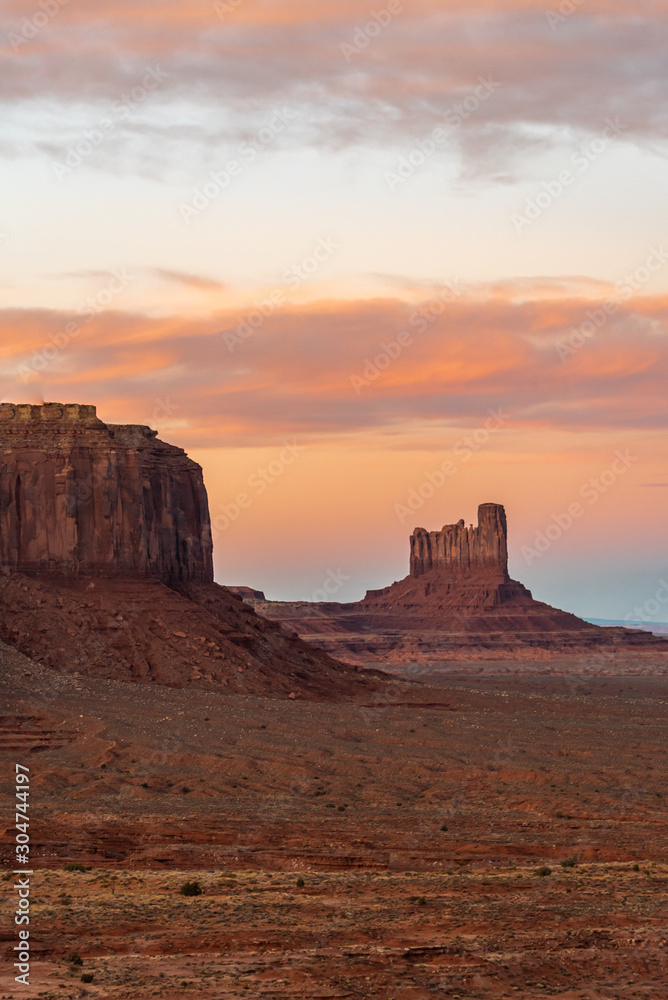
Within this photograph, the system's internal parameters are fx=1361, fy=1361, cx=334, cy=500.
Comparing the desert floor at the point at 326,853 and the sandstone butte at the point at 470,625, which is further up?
the sandstone butte at the point at 470,625

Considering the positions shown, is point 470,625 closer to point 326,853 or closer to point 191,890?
point 326,853

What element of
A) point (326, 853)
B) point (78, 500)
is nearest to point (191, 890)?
point (326, 853)

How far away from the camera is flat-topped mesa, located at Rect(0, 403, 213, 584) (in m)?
75.8

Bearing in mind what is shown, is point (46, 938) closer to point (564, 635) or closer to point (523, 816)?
point (523, 816)

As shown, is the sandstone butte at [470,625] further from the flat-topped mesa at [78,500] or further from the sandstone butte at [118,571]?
the flat-topped mesa at [78,500]

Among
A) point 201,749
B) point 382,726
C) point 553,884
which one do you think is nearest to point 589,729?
point 382,726

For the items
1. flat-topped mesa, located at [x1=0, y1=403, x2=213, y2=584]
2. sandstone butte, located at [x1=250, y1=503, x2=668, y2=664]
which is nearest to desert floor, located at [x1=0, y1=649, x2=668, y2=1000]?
flat-topped mesa, located at [x1=0, y1=403, x2=213, y2=584]

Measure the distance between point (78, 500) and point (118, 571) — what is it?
4.63m

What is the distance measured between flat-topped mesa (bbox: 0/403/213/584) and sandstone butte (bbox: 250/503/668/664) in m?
85.2

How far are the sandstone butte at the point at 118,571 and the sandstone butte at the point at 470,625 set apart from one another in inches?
3225

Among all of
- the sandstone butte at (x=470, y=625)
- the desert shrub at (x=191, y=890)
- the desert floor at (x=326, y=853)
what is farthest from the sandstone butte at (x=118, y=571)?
the sandstone butte at (x=470, y=625)

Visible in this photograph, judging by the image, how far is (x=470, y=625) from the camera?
179 m

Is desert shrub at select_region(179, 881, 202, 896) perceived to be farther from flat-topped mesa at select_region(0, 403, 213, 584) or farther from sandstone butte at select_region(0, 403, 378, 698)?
flat-topped mesa at select_region(0, 403, 213, 584)

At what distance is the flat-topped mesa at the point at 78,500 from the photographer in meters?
75.8
